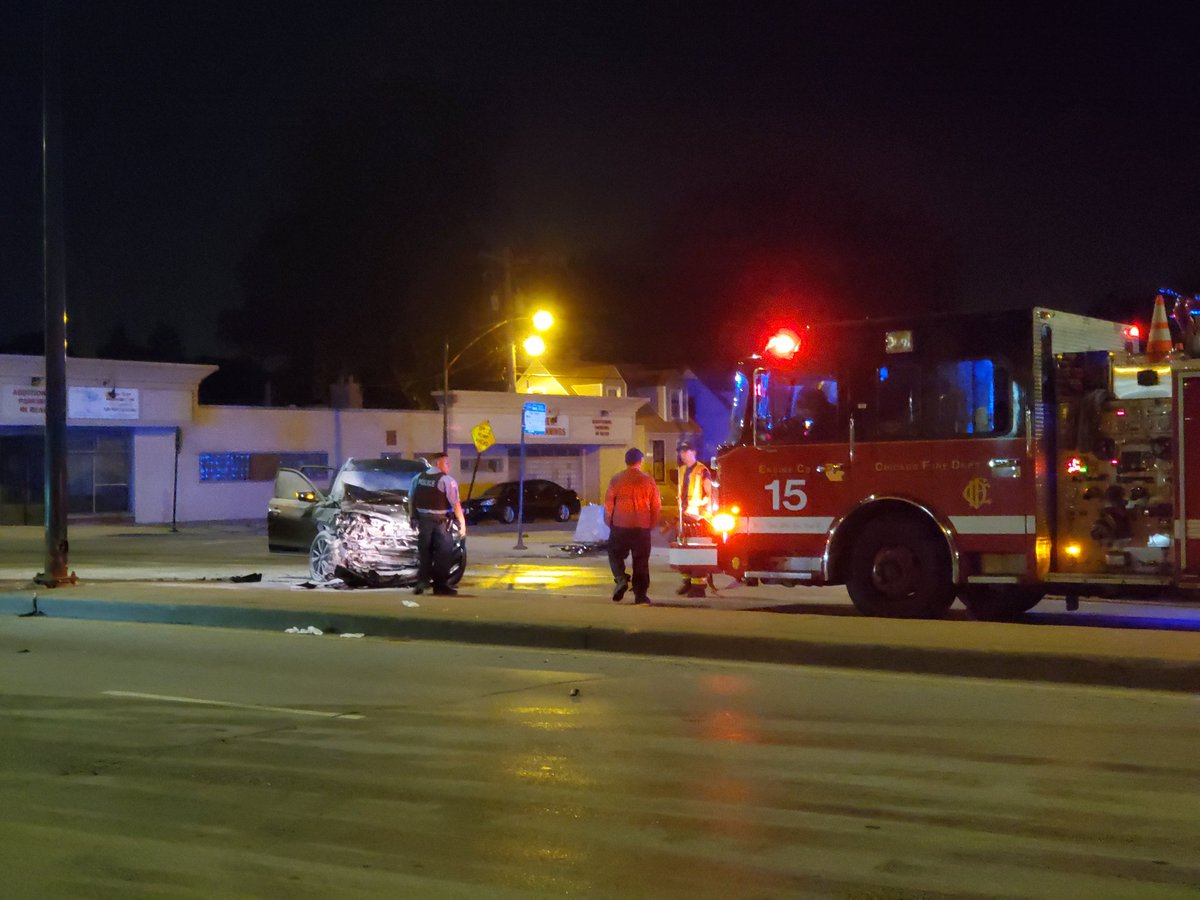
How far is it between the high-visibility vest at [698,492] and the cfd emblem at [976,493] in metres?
2.79

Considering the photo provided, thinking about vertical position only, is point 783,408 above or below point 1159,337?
below

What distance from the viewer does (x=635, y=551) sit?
1459cm

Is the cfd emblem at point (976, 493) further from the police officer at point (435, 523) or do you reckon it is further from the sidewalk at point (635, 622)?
the police officer at point (435, 523)

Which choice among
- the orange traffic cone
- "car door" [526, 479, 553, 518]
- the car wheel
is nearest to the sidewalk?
the car wheel

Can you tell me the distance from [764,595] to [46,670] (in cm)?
868

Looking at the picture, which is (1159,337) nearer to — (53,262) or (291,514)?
(53,262)

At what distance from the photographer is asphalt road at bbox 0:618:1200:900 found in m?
5.55

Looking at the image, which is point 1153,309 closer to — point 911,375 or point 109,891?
point 911,375

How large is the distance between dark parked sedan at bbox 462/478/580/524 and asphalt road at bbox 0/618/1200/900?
28.6m

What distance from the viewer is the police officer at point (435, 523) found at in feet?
51.0

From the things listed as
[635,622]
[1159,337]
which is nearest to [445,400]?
[635,622]

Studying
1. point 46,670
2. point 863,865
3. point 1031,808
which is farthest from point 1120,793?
point 46,670

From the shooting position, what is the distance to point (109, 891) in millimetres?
5367

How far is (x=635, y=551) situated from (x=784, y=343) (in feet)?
9.32
